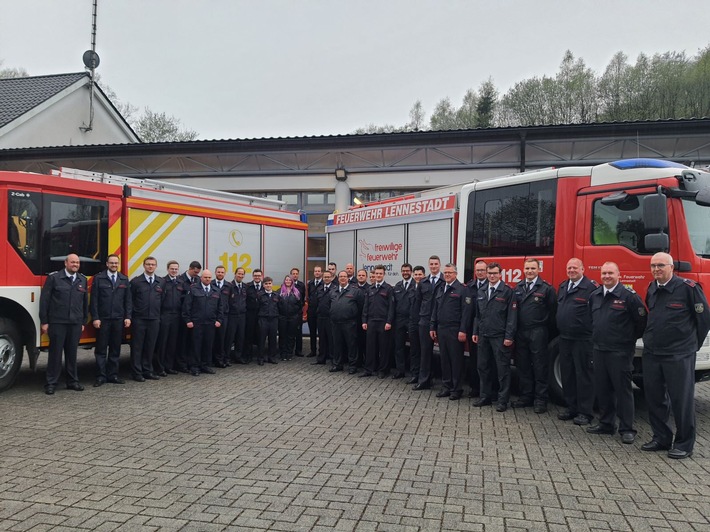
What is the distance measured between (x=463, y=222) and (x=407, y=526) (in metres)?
5.21

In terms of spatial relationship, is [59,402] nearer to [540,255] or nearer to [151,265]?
[151,265]

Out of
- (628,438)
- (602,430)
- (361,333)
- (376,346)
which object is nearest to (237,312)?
(361,333)

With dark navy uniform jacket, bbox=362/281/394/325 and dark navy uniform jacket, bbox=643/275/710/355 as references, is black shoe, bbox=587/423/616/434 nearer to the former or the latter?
dark navy uniform jacket, bbox=643/275/710/355

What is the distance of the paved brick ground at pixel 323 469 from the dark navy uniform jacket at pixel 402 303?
1.83 meters

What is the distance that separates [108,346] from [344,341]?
368cm

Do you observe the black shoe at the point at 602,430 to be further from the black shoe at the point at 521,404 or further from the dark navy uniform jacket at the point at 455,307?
the dark navy uniform jacket at the point at 455,307

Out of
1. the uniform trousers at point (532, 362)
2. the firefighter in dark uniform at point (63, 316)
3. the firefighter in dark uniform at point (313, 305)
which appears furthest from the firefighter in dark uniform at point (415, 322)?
the firefighter in dark uniform at point (63, 316)

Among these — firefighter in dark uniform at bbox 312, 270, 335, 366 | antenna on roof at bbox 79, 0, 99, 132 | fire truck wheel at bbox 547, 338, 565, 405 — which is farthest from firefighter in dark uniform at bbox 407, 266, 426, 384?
antenna on roof at bbox 79, 0, 99, 132

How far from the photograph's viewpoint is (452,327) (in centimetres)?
730

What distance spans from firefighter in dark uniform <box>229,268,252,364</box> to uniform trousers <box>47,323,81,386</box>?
2.61 metres

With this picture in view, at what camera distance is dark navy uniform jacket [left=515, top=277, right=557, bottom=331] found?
6340 millimetres

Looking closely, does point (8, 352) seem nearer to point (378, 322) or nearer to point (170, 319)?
point (170, 319)

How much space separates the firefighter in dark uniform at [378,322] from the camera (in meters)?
8.64

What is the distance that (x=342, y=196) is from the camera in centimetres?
1433
